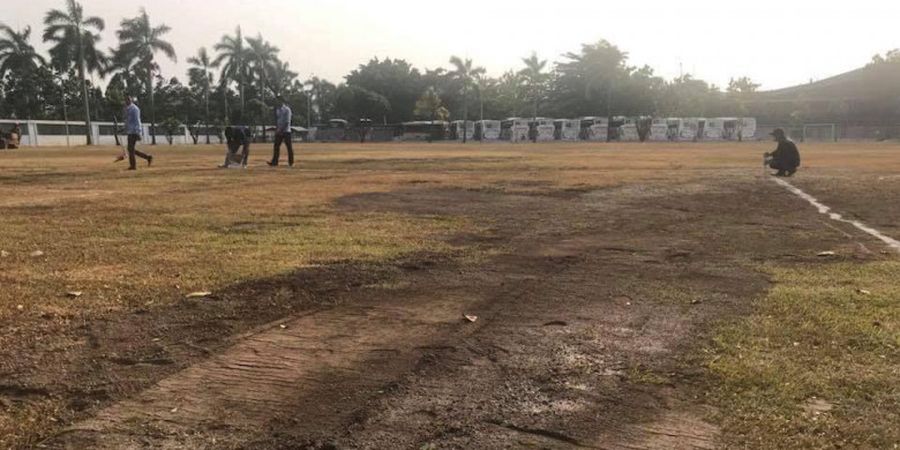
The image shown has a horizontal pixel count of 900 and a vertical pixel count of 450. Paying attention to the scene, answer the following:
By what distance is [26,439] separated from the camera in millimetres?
2857

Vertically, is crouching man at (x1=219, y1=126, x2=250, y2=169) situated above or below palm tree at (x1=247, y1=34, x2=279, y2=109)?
below

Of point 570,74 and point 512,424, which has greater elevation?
point 570,74

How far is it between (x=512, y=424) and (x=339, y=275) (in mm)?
3104

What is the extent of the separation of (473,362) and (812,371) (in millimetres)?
1683

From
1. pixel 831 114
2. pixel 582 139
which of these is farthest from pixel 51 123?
pixel 831 114

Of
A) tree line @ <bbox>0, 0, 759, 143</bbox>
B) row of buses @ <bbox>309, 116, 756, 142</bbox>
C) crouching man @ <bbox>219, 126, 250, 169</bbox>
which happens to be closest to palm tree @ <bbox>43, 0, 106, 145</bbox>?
tree line @ <bbox>0, 0, 759, 143</bbox>

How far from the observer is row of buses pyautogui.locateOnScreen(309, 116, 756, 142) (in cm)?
7856

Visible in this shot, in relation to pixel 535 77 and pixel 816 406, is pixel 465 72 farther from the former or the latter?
pixel 816 406

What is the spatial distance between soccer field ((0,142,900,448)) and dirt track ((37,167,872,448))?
0.01 meters

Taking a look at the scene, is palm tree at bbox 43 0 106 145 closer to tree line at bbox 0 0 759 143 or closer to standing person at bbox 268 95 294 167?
tree line at bbox 0 0 759 143

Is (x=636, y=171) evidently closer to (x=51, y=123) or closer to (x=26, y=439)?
(x=26, y=439)

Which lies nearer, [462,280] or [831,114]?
[462,280]

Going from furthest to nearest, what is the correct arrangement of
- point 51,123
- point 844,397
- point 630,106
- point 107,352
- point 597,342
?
point 630,106 < point 51,123 < point 597,342 < point 107,352 < point 844,397

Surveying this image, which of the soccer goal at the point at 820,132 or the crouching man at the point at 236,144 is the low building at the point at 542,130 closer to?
the soccer goal at the point at 820,132
